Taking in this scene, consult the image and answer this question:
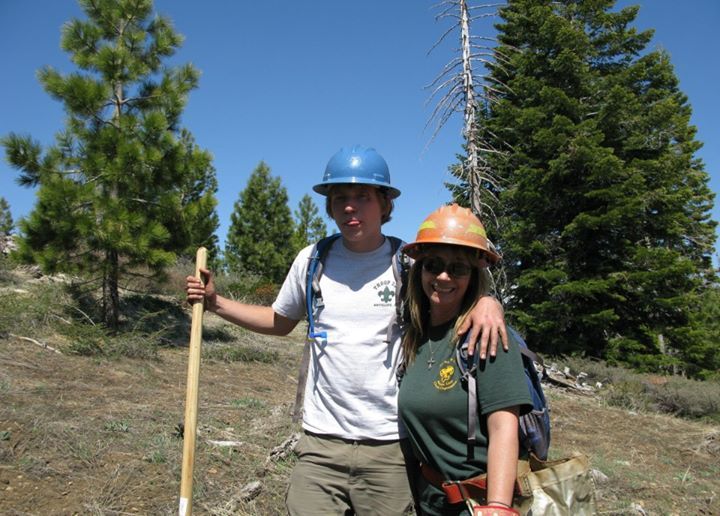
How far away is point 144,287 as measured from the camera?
13883 mm

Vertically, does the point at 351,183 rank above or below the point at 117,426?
above

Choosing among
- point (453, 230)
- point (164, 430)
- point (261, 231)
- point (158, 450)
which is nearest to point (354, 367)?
point (453, 230)

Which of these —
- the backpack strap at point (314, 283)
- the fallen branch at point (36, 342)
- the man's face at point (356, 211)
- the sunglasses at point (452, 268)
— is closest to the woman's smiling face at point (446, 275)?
the sunglasses at point (452, 268)

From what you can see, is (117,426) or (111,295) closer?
(117,426)

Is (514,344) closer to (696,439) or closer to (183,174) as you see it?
(696,439)

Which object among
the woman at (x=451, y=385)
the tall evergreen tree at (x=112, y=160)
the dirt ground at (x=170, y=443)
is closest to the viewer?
the woman at (x=451, y=385)

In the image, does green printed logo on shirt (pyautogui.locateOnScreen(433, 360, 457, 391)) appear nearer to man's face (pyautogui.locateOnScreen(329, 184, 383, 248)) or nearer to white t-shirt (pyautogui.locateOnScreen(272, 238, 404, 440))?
white t-shirt (pyautogui.locateOnScreen(272, 238, 404, 440))

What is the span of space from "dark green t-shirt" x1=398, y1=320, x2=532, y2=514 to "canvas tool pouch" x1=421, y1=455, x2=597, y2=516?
0.19 feet

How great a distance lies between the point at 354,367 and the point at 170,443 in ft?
9.99

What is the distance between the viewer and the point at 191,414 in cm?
234

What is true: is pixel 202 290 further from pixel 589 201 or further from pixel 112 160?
pixel 589 201

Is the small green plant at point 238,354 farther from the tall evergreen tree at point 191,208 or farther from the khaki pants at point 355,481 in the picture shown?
the khaki pants at point 355,481

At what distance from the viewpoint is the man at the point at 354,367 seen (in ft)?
6.84

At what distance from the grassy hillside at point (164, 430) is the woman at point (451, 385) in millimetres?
2110
